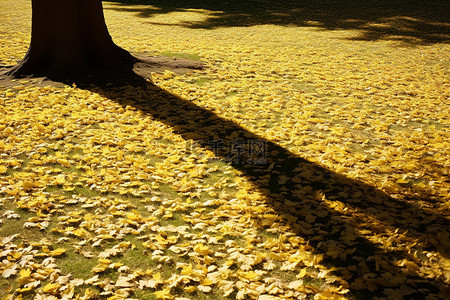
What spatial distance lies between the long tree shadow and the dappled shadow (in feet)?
29.5

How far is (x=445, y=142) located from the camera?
4.75 metres

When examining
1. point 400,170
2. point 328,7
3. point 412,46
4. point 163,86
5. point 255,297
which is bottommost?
point 255,297

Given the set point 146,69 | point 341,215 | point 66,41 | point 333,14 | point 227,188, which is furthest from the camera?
point 333,14

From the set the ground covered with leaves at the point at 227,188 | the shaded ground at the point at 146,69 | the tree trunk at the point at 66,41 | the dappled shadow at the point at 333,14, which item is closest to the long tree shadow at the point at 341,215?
the ground covered with leaves at the point at 227,188

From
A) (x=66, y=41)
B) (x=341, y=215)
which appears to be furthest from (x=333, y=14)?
(x=341, y=215)

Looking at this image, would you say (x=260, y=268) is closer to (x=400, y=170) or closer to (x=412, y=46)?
(x=400, y=170)

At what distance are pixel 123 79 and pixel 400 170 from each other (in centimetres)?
524

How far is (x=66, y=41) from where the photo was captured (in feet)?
22.6

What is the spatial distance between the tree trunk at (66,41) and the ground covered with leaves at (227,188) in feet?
1.94

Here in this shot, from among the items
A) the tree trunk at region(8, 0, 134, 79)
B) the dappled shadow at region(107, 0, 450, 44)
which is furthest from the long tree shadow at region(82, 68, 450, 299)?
the dappled shadow at region(107, 0, 450, 44)

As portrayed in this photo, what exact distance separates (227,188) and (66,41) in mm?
5060

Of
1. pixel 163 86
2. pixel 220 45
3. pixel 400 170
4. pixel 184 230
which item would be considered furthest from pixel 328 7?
pixel 184 230

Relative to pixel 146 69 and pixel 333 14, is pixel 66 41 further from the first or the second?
pixel 333 14

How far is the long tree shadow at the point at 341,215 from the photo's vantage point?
8.74ft
